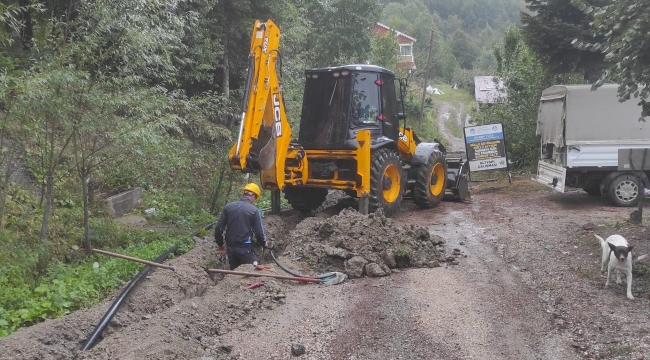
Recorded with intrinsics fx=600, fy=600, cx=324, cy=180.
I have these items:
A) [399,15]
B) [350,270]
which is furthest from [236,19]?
[399,15]

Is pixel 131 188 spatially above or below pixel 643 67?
below

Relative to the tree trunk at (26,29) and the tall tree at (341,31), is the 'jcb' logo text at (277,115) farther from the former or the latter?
the tall tree at (341,31)

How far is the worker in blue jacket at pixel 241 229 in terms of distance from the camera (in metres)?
7.89

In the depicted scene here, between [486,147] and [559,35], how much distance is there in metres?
4.78

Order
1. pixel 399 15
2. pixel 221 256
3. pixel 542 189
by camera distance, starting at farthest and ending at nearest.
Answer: pixel 399 15, pixel 542 189, pixel 221 256

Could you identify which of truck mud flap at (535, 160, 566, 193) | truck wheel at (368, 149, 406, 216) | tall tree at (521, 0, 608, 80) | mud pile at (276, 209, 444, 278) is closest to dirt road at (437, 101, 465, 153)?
tall tree at (521, 0, 608, 80)

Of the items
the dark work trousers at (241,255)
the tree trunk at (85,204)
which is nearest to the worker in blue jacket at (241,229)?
the dark work trousers at (241,255)

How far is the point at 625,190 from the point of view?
1383cm

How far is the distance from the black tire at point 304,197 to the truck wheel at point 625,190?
6785 mm

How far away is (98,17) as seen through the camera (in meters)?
8.85

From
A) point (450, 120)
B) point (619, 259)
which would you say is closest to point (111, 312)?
point (619, 259)

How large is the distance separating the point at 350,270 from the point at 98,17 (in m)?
5.22

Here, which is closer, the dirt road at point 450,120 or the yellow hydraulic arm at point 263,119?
the yellow hydraulic arm at point 263,119

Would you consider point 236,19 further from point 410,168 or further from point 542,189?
point 542,189
